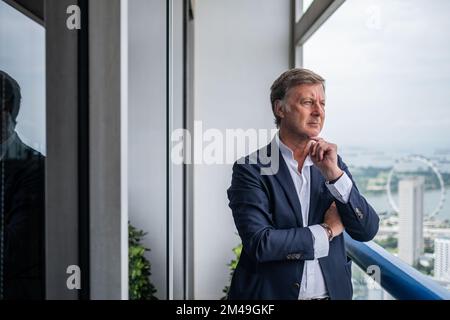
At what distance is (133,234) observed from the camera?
84 cm

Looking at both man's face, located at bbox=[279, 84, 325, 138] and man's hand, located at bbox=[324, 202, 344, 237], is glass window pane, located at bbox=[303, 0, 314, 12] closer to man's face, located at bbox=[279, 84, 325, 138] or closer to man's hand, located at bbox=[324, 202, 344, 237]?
man's face, located at bbox=[279, 84, 325, 138]

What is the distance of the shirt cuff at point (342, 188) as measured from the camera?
2.65 feet

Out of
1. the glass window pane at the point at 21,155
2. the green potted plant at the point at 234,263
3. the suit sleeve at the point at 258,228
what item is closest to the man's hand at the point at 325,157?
the suit sleeve at the point at 258,228

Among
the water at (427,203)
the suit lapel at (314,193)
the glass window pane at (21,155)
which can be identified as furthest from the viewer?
the suit lapel at (314,193)

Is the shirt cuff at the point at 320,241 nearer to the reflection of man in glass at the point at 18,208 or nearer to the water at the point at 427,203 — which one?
the water at the point at 427,203

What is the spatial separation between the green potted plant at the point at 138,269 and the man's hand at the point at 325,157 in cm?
37

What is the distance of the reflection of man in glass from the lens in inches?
24.1

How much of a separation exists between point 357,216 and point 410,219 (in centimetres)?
9

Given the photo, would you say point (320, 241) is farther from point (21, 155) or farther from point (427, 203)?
point (21, 155)

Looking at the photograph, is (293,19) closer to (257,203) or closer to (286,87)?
(286,87)

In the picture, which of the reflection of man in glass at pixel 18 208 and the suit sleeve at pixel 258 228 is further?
the suit sleeve at pixel 258 228

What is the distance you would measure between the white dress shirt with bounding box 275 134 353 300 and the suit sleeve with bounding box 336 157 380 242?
0.01 meters
